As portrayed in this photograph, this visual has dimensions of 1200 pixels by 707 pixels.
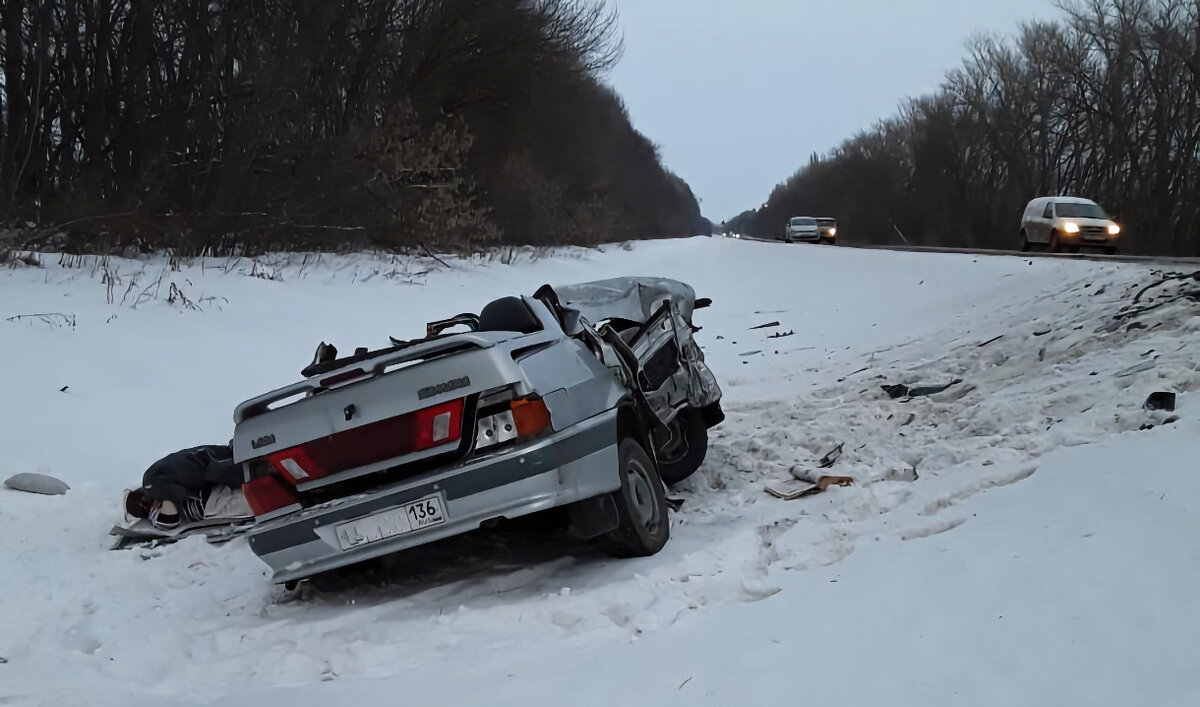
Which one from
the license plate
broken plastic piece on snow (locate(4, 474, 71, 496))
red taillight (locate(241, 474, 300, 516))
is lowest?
broken plastic piece on snow (locate(4, 474, 71, 496))

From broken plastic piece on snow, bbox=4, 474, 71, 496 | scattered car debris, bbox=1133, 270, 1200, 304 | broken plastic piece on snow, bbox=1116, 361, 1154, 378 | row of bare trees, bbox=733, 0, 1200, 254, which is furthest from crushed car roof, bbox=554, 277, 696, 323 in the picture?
row of bare trees, bbox=733, 0, 1200, 254

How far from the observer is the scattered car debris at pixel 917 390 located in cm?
764

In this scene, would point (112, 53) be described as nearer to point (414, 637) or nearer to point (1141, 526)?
point (414, 637)

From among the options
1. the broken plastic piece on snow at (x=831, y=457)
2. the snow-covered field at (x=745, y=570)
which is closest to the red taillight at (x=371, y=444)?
the snow-covered field at (x=745, y=570)

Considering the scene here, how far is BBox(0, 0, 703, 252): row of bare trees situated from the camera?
12562 millimetres

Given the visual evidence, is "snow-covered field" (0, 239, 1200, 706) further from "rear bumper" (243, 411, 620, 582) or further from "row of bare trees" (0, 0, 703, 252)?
"row of bare trees" (0, 0, 703, 252)

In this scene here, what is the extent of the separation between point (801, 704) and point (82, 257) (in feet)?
36.9

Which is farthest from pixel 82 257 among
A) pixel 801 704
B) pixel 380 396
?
pixel 801 704

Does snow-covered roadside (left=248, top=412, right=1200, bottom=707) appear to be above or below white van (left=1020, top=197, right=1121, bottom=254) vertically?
below

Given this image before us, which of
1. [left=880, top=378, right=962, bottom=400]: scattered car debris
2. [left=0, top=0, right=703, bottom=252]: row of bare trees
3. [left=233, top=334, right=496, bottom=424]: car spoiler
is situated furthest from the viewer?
[left=0, top=0, right=703, bottom=252]: row of bare trees

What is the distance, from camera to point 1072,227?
2306 cm

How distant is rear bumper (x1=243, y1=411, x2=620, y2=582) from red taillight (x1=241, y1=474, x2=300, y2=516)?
82mm

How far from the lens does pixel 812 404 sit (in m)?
8.17

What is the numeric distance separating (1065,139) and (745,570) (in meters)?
52.8
